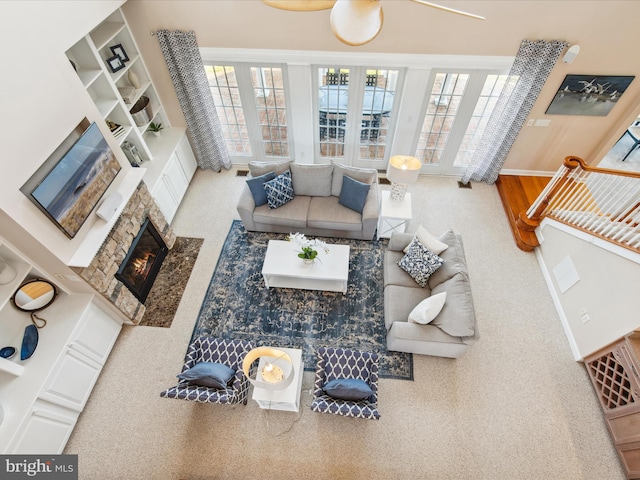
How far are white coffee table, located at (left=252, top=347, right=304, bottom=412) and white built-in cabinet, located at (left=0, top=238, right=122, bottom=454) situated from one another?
196 centimetres

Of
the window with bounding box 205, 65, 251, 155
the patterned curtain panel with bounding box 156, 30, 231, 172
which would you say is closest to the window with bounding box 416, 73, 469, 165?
the window with bounding box 205, 65, 251, 155

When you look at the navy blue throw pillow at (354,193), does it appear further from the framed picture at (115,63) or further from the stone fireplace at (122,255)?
the framed picture at (115,63)

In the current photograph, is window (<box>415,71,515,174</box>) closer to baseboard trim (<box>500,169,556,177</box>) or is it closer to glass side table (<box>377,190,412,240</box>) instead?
baseboard trim (<box>500,169,556,177</box>)

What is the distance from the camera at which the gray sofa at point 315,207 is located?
16.1ft

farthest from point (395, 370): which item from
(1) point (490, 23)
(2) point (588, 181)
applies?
(1) point (490, 23)

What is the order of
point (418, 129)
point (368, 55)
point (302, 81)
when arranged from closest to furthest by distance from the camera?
point (368, 55)
point (302, 81)
point (418, 129)

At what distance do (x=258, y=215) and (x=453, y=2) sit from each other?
3.70 metres

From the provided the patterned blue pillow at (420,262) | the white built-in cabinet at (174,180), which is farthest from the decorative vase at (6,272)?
the patterned blue pillow at (420,262)

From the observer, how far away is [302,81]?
5051 millimetres

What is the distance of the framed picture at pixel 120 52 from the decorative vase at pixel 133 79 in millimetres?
180

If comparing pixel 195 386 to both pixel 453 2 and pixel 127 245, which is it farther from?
pixel 453 2

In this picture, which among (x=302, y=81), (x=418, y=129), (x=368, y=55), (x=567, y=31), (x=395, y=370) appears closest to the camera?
(x=395, y=370)

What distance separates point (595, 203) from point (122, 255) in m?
5.85

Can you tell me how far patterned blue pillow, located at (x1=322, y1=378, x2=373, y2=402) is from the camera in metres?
3.14
